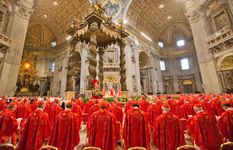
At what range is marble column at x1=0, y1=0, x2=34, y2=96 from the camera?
37.2ft

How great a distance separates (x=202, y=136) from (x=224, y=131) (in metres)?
0.56

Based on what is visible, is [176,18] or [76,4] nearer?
[76,4]

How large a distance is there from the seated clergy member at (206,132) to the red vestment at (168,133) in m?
0.51

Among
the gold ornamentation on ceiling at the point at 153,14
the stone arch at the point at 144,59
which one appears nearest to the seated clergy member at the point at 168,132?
the gold ornamentation on ceiling at the point at 153,14

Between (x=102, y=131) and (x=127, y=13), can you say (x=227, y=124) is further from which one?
(x=127, y=13)

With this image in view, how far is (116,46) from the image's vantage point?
18266 millimetres

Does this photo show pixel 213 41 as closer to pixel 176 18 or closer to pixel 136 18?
pixel 136 18

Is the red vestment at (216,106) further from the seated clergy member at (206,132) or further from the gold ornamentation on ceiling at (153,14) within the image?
the gold ornamentation on ceiling at (153,14)

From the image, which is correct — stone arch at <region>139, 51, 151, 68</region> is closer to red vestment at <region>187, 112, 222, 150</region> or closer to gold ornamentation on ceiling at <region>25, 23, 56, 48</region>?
gold ornamentation on ceiling at <region>25, 23, 56, 48</region>

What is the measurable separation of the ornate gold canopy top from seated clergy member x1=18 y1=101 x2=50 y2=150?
6.80m

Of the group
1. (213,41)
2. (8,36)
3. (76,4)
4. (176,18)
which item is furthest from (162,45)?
(8,36)

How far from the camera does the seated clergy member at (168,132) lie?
2.71 m

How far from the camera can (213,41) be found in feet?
43.5

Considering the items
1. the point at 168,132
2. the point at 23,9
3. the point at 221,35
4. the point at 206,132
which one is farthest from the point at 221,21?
the point at 23,9
